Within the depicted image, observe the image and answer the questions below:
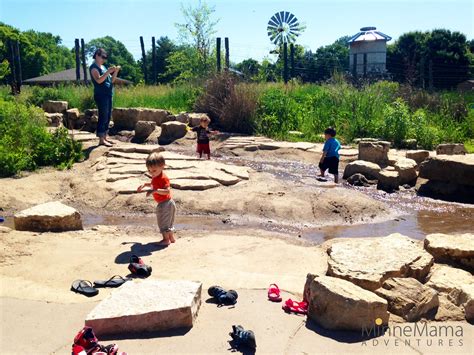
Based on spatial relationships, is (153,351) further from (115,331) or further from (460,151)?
(460,151)

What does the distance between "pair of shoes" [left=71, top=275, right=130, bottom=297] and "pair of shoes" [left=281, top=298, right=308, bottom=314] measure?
121cm

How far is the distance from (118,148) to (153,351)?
6562 mm

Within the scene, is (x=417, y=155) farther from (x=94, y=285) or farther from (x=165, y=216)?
(x=94, y=285)

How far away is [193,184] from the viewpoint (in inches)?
277

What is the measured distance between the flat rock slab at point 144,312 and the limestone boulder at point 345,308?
0.77m

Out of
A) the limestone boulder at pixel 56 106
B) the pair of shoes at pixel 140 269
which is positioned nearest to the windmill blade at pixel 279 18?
the limestone boulder at pixel 56 106

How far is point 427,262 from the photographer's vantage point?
4133 mm

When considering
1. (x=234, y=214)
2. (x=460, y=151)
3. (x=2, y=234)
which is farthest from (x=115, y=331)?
(x=460, y=151)

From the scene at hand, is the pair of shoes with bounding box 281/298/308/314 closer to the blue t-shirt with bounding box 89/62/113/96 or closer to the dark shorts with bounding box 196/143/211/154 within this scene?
the dark shorts with bounding box 196/143/211/154

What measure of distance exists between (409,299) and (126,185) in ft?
14.9

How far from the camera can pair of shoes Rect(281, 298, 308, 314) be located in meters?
3.36

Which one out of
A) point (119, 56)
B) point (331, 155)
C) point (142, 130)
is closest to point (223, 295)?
point (331, 155)

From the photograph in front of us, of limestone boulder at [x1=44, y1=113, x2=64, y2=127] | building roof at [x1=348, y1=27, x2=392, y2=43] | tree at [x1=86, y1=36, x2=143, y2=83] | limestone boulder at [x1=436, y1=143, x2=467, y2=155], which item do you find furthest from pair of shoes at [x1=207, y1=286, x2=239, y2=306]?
tree at [x1=86, y1=36, x2=143, y2=83]

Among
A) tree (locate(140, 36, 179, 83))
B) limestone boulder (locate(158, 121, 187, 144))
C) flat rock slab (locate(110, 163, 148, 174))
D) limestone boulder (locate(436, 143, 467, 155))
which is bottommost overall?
flat rock slab (locate(110, 163, 148, 174))
